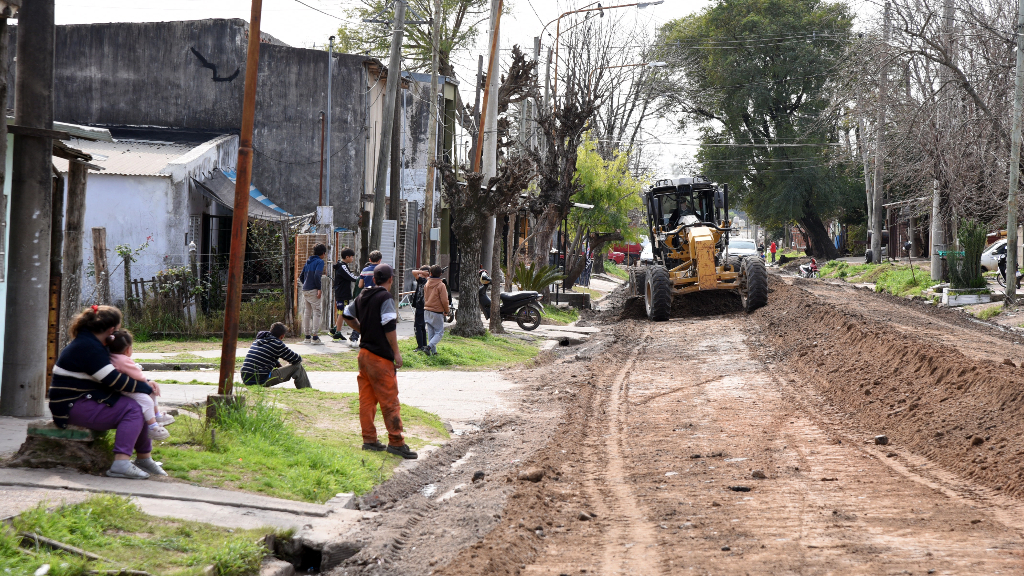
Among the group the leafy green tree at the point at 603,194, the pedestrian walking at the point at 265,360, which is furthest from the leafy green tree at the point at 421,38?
the pedestrian walking at the point at 265,360

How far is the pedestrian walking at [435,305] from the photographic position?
1593 cm

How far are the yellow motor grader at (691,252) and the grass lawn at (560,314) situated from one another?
2331 millimetres

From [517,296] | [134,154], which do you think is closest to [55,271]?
[517,296]

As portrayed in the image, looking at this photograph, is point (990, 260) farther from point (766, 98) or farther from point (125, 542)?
point (125, 542)

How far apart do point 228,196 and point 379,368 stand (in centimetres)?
1604

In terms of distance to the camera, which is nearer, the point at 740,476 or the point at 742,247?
the point at 740,476

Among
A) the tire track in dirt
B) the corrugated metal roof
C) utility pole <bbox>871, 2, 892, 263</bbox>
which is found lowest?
the tire track in dirt

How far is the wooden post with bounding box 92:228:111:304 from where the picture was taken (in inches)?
674

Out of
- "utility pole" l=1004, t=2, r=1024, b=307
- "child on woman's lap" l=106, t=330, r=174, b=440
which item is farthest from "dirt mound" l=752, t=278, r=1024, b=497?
"utility pole" l=1004, t=2, r=1024, b=307

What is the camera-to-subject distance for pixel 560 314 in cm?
2748

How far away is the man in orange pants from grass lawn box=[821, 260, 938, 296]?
26.2 meters

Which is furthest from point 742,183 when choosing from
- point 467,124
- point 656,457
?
point 656,457

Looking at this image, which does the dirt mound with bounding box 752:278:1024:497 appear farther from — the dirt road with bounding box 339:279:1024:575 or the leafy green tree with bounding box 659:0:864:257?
the leafy green tree with bounding box 659:0:864:257

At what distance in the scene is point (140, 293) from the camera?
18.3 metres
